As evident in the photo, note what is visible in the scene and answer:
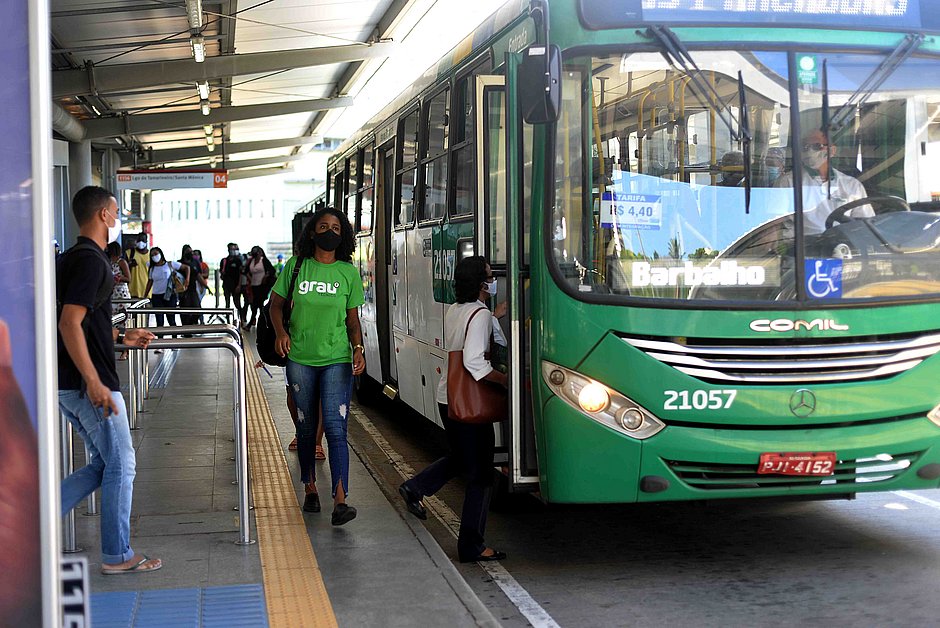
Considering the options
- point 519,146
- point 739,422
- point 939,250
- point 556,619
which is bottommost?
point 556,619

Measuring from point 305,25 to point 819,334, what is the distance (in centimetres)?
1565

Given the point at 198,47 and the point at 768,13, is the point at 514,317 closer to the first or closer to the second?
the point at 768,13

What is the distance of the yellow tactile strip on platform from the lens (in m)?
5.30

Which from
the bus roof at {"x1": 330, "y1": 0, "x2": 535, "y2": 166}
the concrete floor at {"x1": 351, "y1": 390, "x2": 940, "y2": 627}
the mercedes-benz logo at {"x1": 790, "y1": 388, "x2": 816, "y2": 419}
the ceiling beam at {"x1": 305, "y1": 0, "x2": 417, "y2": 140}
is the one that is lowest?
the concrete floor at {"x1": 351, "y1": 390, "x2": 940, "y2": 627}

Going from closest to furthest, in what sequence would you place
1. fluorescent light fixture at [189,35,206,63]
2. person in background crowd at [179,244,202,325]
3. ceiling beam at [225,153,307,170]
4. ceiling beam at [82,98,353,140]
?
1. fluorescent light fixture at [189,35,206,63]
2. person in background crowd at [179,244,202,325]
3. ceiling beam at [82,98,353,140]
4. ceiling beam at [225,153,307,170]

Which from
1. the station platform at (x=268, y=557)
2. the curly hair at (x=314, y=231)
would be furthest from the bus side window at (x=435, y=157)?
the station platform at (x=268, y=557)

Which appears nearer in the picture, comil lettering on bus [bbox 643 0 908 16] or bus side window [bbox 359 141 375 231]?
comil lettering on bus [bbox 643 0 908 16]

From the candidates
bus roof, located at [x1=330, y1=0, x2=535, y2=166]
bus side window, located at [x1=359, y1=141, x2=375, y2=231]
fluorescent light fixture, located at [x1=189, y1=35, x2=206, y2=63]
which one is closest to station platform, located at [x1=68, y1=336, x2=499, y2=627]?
bus roof, located at [x1=330, y1=0, x2=535, y2=166]

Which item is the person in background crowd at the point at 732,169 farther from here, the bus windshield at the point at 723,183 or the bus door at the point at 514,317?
the bus door at the point at 514,317

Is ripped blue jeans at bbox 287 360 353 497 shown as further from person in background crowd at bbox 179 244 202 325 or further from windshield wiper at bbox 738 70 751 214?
person in background crowd at bbox 179 244 202 325

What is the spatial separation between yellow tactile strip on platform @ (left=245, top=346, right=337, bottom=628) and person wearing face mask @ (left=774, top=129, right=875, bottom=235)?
121 inches

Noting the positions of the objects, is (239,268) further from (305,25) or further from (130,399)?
(130,399)

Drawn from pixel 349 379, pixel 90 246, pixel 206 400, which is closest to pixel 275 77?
pixel 206 400

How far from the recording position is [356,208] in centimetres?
1327
